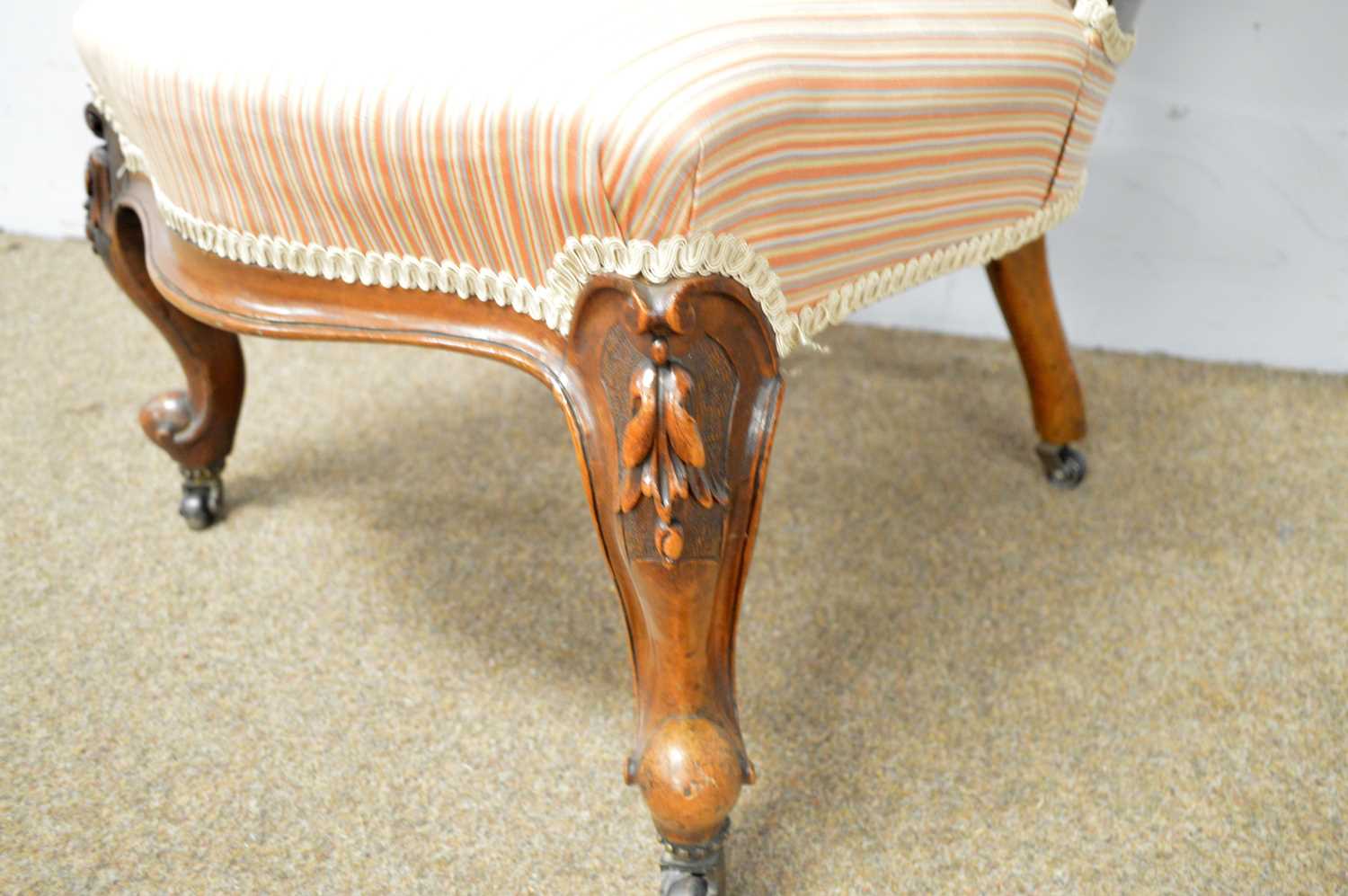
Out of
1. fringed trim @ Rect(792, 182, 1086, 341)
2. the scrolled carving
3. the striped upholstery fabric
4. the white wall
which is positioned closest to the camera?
the striped upholstery fabric

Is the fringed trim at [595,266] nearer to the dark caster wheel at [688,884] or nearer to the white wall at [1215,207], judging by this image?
the dark caster wheel at [688,884]

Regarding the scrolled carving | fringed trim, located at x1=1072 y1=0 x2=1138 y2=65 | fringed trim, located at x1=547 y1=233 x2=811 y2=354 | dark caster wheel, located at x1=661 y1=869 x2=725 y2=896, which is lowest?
dark caster wheel, located at x1=661 y1=869 x2=725 y2=896

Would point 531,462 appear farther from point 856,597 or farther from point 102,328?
point 102,328

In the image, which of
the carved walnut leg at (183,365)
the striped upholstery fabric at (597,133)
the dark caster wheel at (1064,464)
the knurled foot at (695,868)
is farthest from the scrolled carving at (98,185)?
the dark caster wheel at (1064,464)

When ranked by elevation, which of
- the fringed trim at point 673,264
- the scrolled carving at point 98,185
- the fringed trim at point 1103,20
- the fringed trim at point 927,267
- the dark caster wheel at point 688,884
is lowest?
the dark caster wheel at point 688,884

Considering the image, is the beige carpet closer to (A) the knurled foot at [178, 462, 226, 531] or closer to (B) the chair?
(A) the knurled foot at [178, 462, 226, 531]

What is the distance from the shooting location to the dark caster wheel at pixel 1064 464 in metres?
0.88

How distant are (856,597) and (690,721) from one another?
0.30 metres

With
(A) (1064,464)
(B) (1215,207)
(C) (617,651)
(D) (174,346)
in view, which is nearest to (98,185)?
(D) (174,346)

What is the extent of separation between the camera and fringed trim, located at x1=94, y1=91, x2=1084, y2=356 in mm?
418

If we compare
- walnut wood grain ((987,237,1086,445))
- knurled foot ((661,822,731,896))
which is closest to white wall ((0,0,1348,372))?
walnut wood grain ((987,237,1086,445))

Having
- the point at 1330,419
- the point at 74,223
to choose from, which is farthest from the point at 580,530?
the point at 74,223

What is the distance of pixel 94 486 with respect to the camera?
877 millimetres

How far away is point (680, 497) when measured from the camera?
0.43 metres
